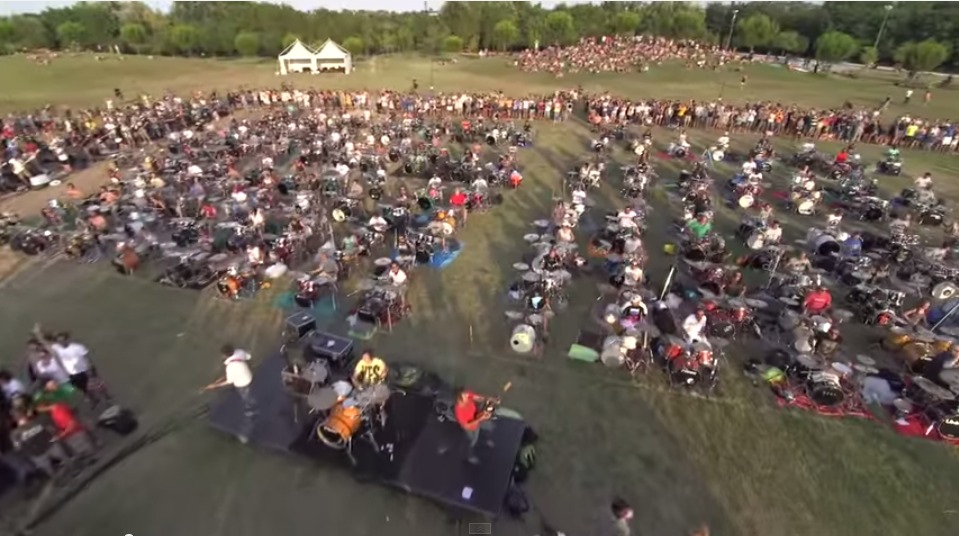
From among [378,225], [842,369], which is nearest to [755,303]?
[842,369]

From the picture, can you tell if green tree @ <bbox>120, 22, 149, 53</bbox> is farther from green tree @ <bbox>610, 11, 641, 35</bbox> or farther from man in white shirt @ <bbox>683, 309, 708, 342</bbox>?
man in white shirt @ <bbox>683, 309, 708, 342</bbox>

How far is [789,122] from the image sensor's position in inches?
1230

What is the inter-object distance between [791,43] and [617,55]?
2772 cm

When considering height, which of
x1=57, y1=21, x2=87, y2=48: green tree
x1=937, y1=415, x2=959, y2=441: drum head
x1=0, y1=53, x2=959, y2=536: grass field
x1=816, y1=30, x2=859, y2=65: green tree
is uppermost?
x1=816, y1=30, x2=859, y2=65: green tree

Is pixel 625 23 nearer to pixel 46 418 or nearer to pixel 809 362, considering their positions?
pixel 809 362

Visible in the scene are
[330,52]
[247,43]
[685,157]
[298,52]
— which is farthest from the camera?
[247,43]

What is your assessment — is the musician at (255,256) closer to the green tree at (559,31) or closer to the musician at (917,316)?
the musician at (917,316)

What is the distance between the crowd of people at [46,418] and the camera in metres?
9.09

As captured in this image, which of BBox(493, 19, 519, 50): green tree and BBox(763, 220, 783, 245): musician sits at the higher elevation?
BBox(493, 19, 519, 50): green tree

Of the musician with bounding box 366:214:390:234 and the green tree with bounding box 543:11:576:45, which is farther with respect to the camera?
the green tree with bounding box 543:11:576:45

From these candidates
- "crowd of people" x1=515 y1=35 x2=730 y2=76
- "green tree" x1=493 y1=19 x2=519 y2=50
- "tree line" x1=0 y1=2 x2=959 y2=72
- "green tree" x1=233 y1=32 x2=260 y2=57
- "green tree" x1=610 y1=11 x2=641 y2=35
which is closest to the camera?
"crowd of people" x1=515 y1=35 x2=730 y2=76

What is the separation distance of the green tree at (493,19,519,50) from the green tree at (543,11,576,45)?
15.5 feet

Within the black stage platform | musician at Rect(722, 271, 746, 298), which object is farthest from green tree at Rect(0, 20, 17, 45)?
musician at Rect(722, 271, 746, 298)

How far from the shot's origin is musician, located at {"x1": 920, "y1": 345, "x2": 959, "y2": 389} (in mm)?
11172
